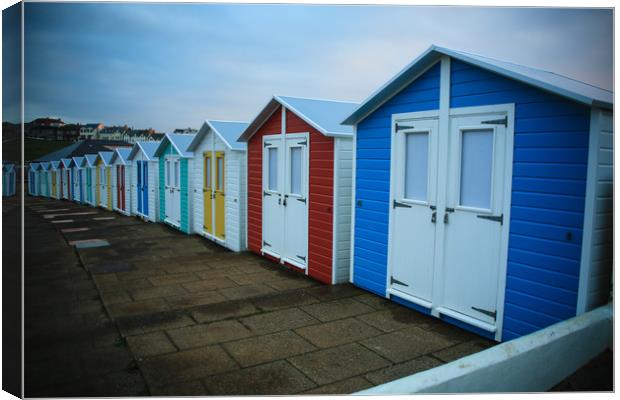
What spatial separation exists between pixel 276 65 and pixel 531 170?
266 centimetres

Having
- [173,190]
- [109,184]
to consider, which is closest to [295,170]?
[173,190]

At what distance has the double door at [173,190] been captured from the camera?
13242mm

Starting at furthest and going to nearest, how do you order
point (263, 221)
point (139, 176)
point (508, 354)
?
point (139, 176), point (263, 221), point (508, 354)

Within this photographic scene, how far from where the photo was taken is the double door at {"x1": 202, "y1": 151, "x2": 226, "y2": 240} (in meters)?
10.6

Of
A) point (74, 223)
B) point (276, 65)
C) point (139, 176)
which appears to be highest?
point (276, 65)

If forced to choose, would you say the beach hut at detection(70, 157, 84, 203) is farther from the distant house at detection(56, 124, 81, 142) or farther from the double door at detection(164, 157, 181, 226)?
the distant house at detection(56, 124, 81, 142)

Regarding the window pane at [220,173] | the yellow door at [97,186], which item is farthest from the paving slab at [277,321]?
the yellow door at [97,186]

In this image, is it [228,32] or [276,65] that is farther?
[276,65]

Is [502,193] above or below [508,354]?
above

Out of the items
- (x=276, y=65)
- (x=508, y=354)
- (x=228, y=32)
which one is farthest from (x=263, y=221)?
(x=508, y=354)

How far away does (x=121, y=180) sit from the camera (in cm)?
1856

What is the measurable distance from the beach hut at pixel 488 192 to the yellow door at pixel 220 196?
16.1 ft

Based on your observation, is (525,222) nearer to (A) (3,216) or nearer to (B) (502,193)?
(B) (502,193)

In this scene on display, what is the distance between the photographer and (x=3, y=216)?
380cm
